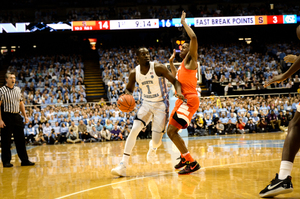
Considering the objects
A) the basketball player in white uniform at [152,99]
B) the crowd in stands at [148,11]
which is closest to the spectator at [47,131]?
the basketball player in white uniform at [152,99]

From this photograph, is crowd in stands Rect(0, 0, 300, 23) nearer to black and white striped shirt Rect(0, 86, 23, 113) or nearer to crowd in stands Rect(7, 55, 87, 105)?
crowd in stands Rect(7, 55, 87, 105)

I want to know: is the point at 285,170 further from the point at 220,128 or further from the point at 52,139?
the point at 52,139

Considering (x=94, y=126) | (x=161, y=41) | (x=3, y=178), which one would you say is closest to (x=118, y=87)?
(x=94, y=126)

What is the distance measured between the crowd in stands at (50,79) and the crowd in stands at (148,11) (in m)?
2.90

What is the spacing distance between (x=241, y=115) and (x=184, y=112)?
10.5 m

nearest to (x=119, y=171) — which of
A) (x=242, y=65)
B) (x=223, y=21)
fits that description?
(x=242, y=65)

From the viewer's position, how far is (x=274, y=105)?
15.7 m

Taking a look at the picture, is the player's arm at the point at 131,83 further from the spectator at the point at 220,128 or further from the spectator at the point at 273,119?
the spectator at the point at 273,119

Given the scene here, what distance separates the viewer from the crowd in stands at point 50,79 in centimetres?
1633

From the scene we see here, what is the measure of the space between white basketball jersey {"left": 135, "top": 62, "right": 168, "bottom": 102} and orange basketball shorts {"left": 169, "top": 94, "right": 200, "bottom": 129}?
1.10 ft

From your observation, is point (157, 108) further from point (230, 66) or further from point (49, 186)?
point (230, 66)

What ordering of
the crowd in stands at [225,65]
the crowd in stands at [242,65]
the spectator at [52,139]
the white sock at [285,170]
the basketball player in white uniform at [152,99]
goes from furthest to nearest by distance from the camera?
the crowd in stands at [242,65] → the crowd in stands at [225,65] → the spectator at [52,139] → the basketball player in white uniform at [152,99] → the white sock at [285,170]

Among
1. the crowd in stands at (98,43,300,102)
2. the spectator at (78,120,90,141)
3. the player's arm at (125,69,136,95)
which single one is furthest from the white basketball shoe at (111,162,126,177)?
the crowd in stands at (98,43,300,102)

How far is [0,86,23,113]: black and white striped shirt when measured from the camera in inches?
271
